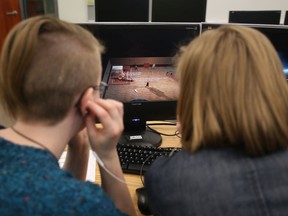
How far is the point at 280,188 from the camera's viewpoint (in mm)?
672

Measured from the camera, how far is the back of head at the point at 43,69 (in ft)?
2.34

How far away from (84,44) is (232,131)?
0.42 meters

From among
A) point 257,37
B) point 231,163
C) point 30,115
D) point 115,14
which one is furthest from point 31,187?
point 115,14

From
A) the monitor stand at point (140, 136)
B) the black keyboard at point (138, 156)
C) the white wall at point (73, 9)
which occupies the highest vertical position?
the white wall at point (73, 9)

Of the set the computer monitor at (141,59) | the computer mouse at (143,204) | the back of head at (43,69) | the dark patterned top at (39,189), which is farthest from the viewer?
the computer monitor at (141,59)

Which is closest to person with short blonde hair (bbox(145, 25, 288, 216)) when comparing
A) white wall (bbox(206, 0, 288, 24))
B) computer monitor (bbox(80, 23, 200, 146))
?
computer monitor (bbox(80, 23, 200, 146))

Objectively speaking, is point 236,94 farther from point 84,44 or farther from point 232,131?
point 84,44

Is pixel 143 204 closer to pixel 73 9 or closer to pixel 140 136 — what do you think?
pixel 140 136

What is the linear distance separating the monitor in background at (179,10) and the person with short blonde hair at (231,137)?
8.01 ft

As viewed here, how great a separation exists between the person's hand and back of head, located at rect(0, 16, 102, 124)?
3.2 inches

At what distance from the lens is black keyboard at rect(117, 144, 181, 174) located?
45.4 inches

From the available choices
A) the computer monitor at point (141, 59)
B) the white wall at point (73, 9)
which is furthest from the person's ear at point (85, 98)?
the white wall at point (73, 9)

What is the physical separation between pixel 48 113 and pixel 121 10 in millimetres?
2386

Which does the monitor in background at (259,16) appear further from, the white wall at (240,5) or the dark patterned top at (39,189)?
the dark patterned top at (39,189)
